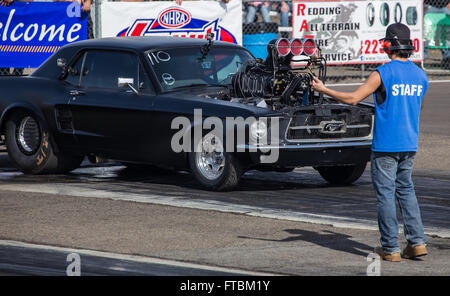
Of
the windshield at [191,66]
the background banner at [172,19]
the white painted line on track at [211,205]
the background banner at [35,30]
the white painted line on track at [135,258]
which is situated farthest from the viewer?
the background banner at [172,19]

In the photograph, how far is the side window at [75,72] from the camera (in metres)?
12.0

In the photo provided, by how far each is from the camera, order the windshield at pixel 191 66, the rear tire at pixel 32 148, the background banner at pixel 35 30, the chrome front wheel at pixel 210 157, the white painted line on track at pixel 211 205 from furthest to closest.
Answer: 1. the background banner at pixel 35 30
2. the rear tire at pixel 32 148
3. the windshield at pixel 191 66
4. the chrome front wheel at pixel 210 157
5. the white painted line on track at pixel 211 205

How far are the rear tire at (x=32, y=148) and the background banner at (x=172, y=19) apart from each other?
5.74m

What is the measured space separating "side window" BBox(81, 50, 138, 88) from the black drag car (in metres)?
0.01

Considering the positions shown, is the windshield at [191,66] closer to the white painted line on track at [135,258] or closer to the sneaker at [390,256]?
the white painted line on track at [135,258]

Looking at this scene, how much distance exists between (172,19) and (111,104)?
24.4 ft

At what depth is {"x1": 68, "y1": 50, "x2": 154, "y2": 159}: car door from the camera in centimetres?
1124

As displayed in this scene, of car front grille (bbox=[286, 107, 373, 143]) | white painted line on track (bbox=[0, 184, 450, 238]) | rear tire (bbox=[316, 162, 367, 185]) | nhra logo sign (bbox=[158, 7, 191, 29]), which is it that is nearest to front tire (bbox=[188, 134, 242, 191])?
white painted line on track (bbox=[0, 184, 450, 238])

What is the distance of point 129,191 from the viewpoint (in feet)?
35.9

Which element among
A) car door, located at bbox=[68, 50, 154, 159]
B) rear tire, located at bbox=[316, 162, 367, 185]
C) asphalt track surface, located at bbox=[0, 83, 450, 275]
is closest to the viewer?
asphalt track surface, located at bbox=[0, 83, 450, 275]

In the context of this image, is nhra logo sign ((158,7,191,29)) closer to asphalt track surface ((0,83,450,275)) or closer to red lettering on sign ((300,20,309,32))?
red lettering on sign ((300,20,309,32))

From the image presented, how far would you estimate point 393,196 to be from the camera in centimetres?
741

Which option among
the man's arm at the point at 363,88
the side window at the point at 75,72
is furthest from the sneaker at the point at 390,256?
the side window at the point at 75,72

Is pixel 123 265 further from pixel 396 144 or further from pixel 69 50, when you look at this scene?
pixel 69 50
